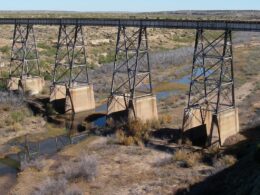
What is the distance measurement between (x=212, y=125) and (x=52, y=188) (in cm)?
796

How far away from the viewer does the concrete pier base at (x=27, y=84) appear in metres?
31.3

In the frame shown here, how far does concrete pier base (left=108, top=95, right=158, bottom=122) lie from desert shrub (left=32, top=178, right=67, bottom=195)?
328 inches

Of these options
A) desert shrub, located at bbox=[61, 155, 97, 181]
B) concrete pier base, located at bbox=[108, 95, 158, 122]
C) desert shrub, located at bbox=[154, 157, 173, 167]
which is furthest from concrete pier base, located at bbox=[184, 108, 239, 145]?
desert shrub, located at bbox=[61, 155, 97, 181]

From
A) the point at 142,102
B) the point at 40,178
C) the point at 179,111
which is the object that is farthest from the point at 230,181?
the point at 179,111

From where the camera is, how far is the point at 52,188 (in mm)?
15281

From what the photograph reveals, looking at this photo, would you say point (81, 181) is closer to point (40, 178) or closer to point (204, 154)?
point (40, 178)

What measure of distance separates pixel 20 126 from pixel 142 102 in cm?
708

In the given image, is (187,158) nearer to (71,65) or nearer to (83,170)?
(83,170)

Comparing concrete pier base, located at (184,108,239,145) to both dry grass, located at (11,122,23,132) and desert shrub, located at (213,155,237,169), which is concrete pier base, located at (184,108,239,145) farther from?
dry grass, located at (11,122,23,132)

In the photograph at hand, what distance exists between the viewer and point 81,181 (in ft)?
53.7

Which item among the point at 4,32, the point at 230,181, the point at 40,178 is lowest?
the point at 40,178

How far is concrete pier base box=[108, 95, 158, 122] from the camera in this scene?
23391mm

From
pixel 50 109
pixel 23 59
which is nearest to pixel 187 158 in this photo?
pixel 50 109

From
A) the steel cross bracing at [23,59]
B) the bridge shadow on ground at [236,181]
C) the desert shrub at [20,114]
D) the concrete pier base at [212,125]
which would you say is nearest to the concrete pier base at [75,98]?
the desert shrub at [20,114]
